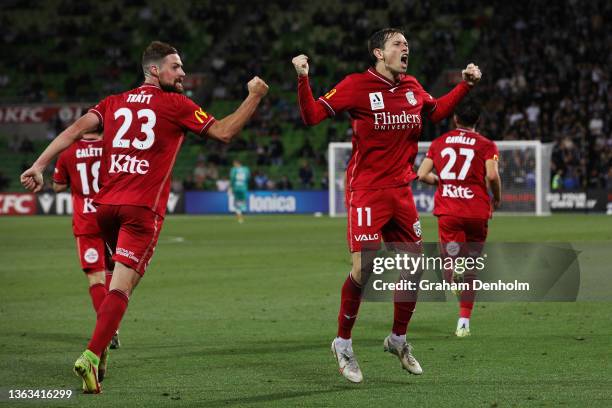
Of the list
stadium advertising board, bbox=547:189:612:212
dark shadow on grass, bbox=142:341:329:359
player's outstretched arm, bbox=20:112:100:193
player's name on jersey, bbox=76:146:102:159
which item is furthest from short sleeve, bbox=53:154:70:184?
stadium advertising board, bbox=547:189:612:212

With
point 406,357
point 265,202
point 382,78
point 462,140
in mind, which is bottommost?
point 265,202

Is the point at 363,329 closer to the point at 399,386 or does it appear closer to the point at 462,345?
the point at 462,345

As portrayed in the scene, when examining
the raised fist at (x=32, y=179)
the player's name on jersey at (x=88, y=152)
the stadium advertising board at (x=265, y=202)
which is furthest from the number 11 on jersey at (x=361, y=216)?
the stadium advertising board at (x=265, y=202)

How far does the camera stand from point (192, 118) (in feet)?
24.7

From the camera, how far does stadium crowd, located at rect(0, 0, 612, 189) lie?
130 feet

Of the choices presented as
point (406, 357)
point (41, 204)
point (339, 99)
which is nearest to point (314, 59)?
point (41, 204)

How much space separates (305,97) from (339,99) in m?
0.42

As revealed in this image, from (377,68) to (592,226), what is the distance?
2062 centimetres

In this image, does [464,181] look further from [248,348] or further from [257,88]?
[257,88]

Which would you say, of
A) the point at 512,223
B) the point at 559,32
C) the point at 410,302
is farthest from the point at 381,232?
the point at 559,32

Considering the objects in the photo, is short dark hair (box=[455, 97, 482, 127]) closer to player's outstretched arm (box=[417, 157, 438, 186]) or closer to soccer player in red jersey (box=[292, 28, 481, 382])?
player's outstretched arm (box=[417, 157, 438, 186])

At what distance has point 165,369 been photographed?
855 cm

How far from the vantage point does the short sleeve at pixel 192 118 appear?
7477 mm

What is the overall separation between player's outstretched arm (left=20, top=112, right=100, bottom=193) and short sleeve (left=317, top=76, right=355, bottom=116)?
5.73 ft
